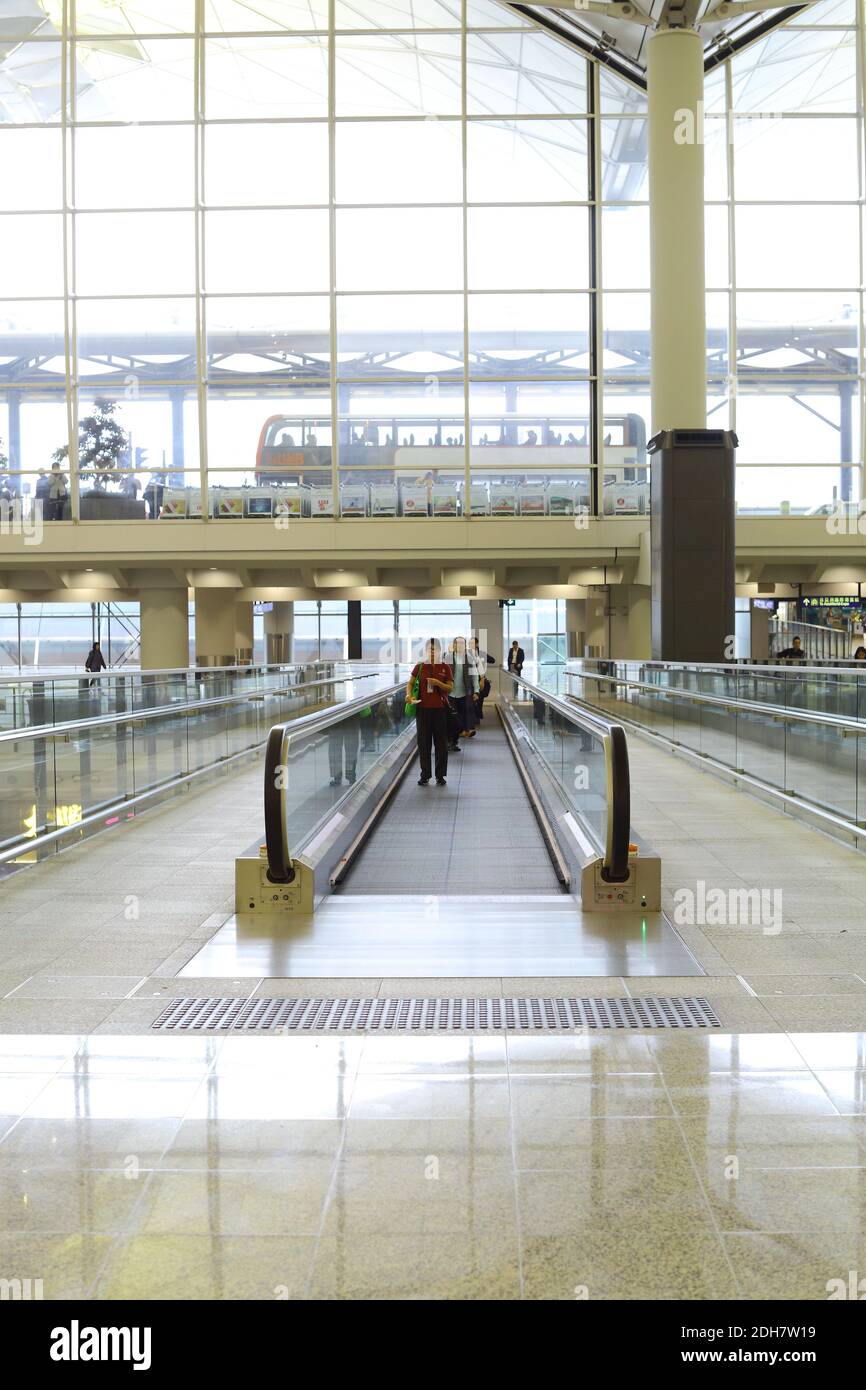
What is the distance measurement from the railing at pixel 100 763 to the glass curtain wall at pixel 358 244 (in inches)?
560

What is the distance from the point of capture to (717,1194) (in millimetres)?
3266

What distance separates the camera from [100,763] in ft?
29.7

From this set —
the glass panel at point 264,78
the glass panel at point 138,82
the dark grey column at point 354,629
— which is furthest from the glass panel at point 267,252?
the dark grey column at point 354,629

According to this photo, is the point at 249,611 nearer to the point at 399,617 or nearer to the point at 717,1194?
the point at 399,617

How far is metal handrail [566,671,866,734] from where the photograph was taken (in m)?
8.33

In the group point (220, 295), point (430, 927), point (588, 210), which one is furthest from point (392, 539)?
point (430, 927)

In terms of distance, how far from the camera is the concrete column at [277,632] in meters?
37.5

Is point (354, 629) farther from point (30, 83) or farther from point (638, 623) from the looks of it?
point (30, 83)

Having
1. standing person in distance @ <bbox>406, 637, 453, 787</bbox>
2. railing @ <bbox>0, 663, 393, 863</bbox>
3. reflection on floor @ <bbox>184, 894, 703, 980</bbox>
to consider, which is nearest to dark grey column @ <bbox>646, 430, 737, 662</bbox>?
standing person in distance @ <bbox>406, 637, 453, 787</bbox>

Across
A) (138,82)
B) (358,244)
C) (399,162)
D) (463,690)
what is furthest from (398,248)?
(463,690)

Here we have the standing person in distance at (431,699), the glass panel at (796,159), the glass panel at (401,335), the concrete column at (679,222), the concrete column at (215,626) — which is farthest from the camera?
the concrete column at (215,626)

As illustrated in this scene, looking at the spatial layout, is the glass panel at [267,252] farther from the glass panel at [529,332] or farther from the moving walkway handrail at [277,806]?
the moving walkway handrail at [277,806]

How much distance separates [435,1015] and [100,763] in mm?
4956
